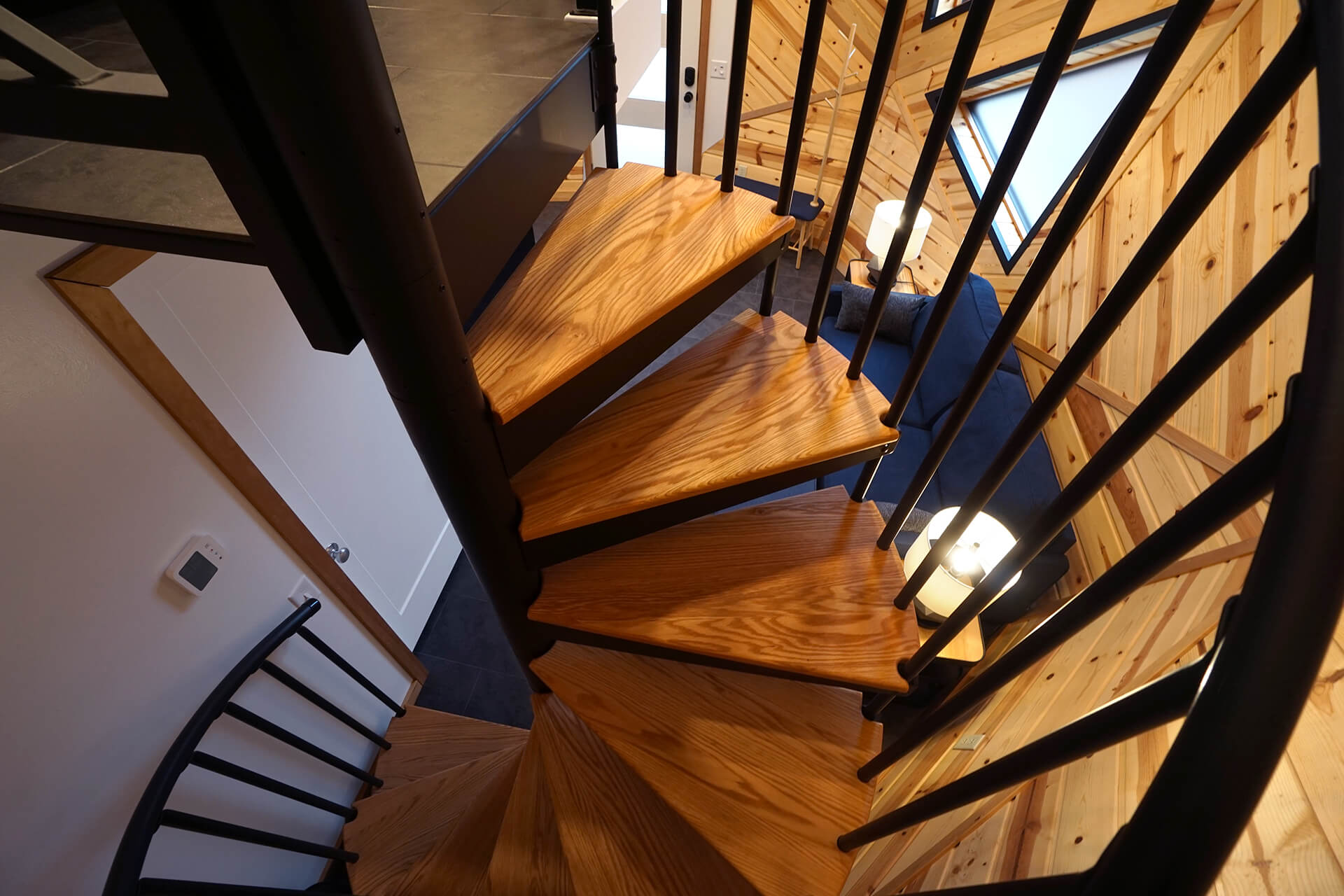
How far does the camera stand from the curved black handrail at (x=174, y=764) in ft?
4.10

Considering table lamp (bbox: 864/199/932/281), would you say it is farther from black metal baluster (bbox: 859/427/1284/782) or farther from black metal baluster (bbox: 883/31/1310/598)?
black metal baluster (bbox: 859/427/1284/782)

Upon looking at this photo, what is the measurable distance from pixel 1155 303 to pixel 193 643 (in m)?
3.88

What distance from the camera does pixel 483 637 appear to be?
9.98ft

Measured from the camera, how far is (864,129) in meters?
1.01

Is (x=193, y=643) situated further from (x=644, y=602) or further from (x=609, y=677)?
(x=644, y=602)

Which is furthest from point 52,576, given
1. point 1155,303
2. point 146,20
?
point 1155,303

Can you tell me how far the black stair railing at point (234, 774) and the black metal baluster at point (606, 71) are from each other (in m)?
1.78

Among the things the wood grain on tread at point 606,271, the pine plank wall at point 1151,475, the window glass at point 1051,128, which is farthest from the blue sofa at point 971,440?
the wood grain on tread at point 606,271

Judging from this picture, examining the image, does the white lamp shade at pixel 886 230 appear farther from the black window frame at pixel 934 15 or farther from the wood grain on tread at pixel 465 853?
the wood grain on tread at pixel 465 853

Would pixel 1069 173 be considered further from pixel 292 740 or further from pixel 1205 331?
pixel 292 740

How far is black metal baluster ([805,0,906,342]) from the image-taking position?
0.88m

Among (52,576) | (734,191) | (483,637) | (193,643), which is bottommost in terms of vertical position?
(483,637)

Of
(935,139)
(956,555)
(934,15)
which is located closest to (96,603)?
(935,139)

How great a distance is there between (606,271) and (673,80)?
46 cm
